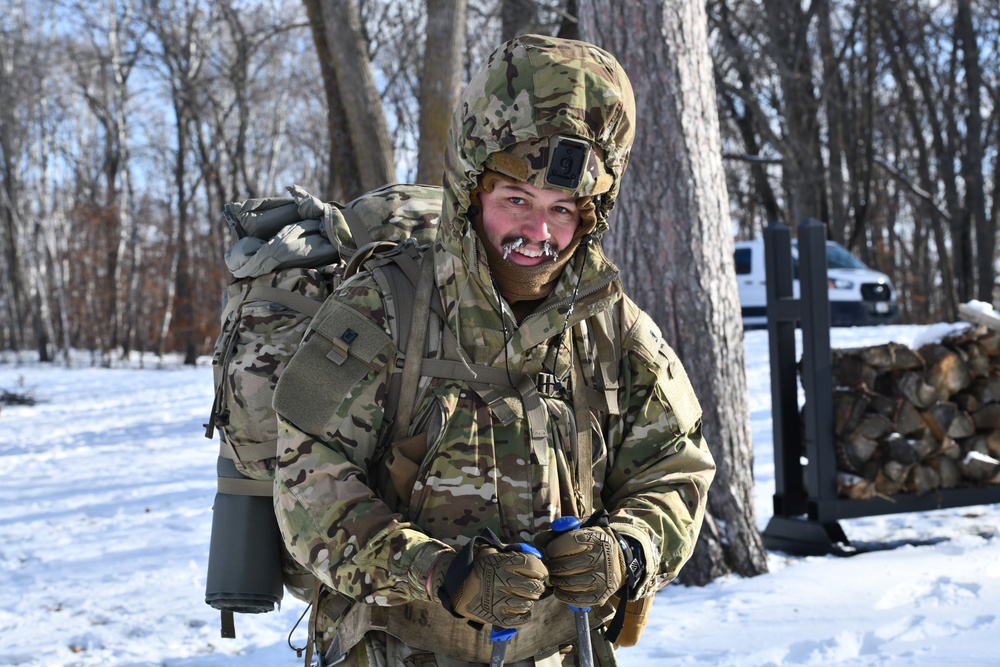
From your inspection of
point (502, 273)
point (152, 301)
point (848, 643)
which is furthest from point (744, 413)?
point (152, 301)

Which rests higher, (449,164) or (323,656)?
(449,164)

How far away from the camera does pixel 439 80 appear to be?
8.65 meters

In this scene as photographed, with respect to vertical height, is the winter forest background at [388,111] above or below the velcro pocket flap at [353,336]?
above

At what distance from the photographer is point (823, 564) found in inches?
193

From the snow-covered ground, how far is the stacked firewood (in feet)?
1.10

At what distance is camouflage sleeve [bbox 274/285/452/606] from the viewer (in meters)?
1.77

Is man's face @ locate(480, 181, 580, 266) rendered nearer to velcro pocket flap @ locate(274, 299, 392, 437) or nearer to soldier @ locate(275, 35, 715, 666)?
soldier @ locate(275, 35, 715, 666)

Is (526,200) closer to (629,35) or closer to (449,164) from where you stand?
(449,164)

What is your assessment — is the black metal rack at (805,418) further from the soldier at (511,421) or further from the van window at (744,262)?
the van window at (744,262)

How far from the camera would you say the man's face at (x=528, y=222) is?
2.00 m

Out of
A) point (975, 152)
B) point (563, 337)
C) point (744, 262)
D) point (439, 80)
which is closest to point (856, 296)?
point (744, 262)

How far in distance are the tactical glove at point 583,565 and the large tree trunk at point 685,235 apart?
9.22 feet

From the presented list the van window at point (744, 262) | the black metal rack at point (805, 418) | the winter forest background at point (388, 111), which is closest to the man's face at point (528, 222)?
the black metal rack at point (805, 418)

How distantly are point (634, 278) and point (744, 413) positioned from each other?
0.91 m
